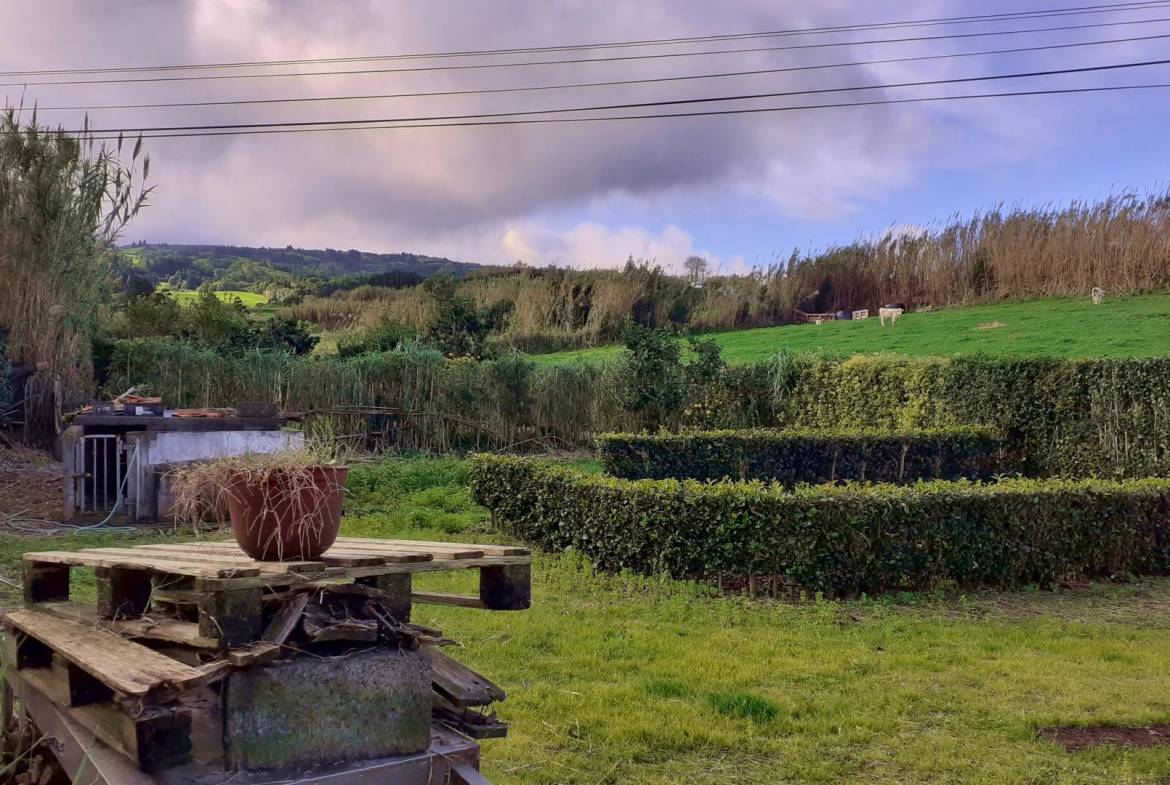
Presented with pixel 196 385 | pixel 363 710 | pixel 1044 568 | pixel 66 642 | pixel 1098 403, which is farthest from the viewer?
pixel 196 385

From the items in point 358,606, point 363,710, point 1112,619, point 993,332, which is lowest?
point 1112,619

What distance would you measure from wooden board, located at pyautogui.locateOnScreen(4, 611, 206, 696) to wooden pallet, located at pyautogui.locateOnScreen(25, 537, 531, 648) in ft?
0.21

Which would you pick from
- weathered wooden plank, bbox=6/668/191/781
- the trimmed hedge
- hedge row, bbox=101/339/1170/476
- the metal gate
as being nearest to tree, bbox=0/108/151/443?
hedge row, bbox=101/339/1170/476

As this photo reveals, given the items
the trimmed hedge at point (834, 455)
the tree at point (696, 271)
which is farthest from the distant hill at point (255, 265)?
the trimmed hedge at point (834, 455)

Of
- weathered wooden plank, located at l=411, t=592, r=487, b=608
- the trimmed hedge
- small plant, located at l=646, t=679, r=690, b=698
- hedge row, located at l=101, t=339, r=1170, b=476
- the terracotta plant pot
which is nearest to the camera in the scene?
the terracotta plant pot

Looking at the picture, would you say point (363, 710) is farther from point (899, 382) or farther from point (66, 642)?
point (899, 382)

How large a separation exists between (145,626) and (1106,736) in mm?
5100

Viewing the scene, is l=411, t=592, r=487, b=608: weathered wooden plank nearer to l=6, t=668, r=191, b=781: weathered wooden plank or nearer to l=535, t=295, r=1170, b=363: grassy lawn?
l=6, t=668, r=191, b=781: weathered wooden plank

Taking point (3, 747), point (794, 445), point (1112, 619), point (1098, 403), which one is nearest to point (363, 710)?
point (3, 747)

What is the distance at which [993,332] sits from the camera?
23.2 m

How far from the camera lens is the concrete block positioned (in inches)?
112

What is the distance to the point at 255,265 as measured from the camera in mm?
48156

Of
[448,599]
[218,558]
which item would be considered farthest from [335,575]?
[448,599]

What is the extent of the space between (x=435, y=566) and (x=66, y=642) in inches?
57.0
